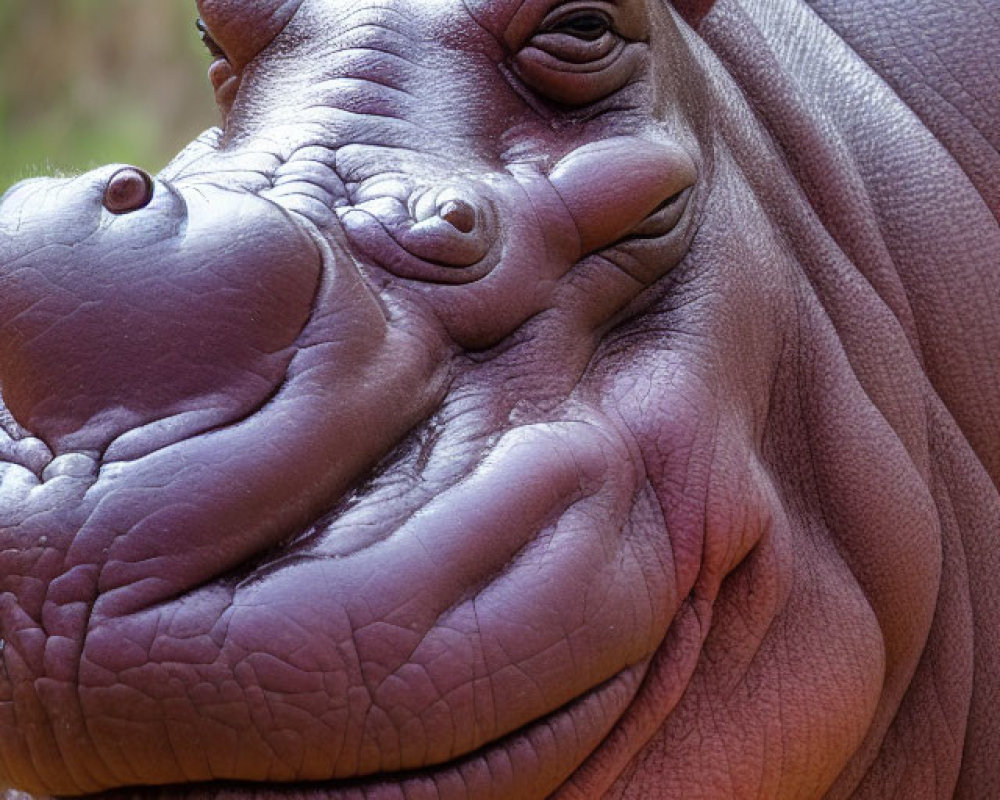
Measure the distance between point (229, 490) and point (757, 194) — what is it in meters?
0.95

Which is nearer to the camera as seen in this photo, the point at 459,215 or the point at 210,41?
the point at 459,215

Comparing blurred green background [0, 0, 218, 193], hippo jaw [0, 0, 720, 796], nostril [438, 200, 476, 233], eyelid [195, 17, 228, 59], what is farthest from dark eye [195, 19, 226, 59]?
blurred green background [0, 0, 218, 193]

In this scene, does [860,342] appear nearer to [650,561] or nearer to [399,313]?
[650,561]

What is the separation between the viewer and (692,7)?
2.15m

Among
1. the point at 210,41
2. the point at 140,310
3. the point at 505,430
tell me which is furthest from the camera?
the point at 210,41

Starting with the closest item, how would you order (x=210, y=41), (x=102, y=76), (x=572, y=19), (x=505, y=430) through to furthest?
(x=505, y=430) → (x=572, y=19) → (x=210, y=41) → (x=102, y=76)

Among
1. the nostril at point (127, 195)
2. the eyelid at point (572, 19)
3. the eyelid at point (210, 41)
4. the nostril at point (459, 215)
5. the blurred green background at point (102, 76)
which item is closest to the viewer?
the nostril at point (127, 195)

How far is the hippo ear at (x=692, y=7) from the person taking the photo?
2143mm

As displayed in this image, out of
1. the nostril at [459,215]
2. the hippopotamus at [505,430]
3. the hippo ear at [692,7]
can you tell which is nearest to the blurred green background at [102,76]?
the hippo ear at [692,7]

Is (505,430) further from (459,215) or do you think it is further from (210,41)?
(210,41)

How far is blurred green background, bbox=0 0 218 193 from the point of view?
7445mm

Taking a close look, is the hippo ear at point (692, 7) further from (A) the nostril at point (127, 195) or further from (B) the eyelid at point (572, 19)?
(A) the nostril at point (127, 195)

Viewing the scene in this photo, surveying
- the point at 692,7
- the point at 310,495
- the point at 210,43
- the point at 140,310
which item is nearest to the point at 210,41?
the point at 210,43

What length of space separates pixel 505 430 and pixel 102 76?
6.91 metres
